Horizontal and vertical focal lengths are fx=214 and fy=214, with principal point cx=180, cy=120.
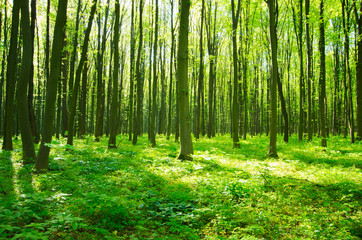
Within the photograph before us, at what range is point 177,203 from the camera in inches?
181

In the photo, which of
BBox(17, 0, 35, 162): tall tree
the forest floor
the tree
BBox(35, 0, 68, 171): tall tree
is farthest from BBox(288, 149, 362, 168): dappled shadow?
BBox(17, 0, 35, 162): tall tree

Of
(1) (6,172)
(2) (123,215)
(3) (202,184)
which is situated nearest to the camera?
(2) (123,215)

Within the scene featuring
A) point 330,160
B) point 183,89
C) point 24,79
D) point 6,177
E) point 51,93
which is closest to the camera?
point 6,177

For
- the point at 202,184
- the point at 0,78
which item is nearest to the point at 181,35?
the point at 202,184

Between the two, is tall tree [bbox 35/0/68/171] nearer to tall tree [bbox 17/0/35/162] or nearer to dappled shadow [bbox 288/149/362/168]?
tall tree [bbox 17/0/35/162]

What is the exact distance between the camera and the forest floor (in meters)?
3.36

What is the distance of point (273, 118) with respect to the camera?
360 inches

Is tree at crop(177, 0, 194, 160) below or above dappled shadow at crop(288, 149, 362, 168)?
above

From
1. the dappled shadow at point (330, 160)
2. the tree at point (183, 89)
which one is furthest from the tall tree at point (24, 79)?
the dappled shadow at point (330, 160)

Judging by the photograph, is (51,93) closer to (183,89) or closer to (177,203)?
(183,89)

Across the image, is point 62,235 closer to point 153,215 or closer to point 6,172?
point 153,215

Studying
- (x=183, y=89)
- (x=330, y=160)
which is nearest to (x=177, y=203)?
(x=183, y=89)

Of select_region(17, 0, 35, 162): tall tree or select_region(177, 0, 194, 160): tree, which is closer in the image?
select_region(17, 0, 35, 162): tall tree

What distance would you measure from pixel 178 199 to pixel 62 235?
2.35m
